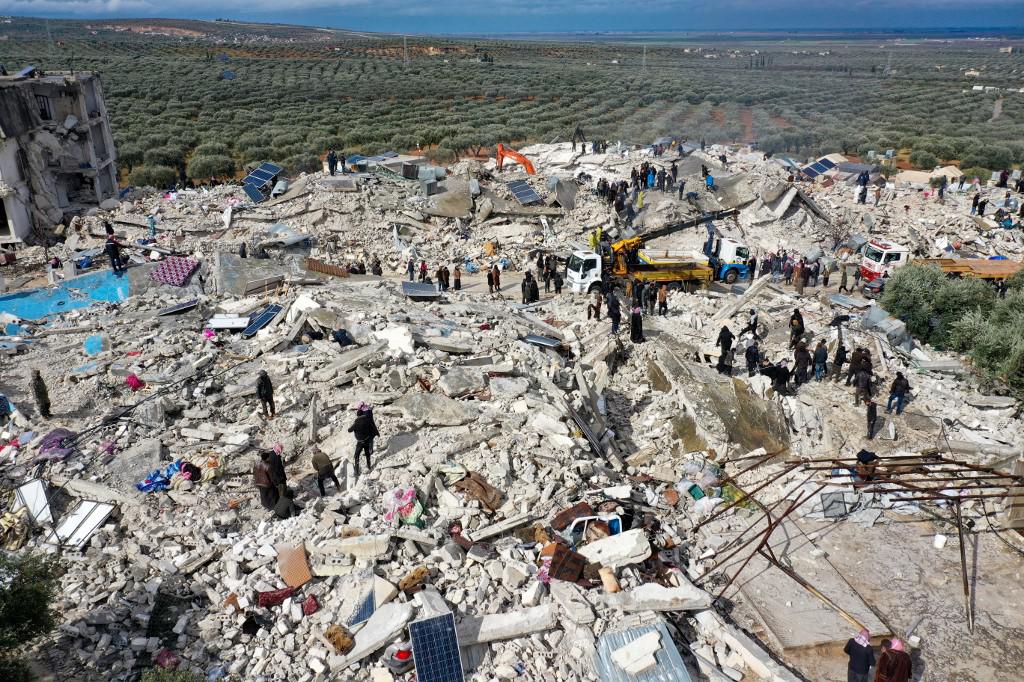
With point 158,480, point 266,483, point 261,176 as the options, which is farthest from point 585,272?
point 261,176

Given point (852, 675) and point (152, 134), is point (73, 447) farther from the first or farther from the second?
point (152, 134)

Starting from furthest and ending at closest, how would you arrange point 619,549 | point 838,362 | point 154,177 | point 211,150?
point 211,150 < point 154,177 < point 838,362 < point 619,549

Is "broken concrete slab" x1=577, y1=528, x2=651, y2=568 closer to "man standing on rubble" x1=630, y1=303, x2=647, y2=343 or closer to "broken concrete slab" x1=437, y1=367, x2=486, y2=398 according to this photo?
"broken concrete slab" x1=437, y1=367, x2=486, y2=398

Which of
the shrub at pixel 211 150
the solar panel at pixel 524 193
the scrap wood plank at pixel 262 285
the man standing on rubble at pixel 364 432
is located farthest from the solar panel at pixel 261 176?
the man standing on rubble at pixel 364 432

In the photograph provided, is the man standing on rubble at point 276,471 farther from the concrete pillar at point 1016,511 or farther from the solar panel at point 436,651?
the concrete pillar at point 1016,511

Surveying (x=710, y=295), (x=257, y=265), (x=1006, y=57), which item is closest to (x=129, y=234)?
(x=257, y=265)

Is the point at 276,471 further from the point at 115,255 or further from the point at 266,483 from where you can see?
the point at 115,255
